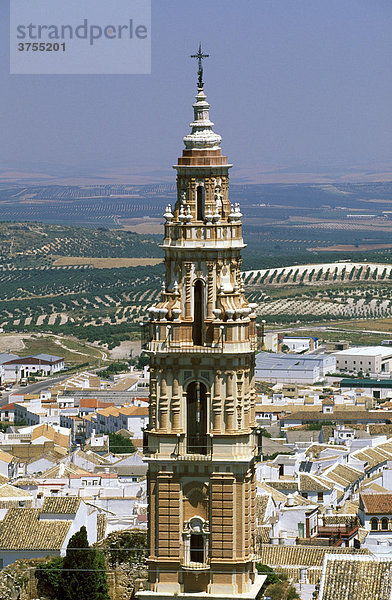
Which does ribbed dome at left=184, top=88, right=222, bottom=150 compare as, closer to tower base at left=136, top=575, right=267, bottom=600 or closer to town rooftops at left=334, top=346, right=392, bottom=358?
tower base at left=136, top=575, right=267, bottom=600

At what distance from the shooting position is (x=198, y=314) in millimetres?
30547

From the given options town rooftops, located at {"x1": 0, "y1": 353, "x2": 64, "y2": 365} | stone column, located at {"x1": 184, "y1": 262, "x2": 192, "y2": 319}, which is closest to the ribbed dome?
stone column, located at {"x1": 184, "y1": 262, "x2": 192, "y2": 319}

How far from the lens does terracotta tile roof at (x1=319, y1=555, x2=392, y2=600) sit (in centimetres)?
3553

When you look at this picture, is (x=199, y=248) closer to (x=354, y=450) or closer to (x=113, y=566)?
(x=113, y=566)

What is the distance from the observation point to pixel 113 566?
4019 centimetres

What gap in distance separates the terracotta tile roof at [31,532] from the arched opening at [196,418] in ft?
75.7

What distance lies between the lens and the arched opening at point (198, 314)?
99.9 ft

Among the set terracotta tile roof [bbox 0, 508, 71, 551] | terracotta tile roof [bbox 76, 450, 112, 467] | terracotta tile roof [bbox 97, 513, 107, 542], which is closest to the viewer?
terracotta tile roof [bbox 0, 508, 71, 551]

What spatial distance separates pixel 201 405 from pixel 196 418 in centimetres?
23

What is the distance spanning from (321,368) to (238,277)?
452 ft

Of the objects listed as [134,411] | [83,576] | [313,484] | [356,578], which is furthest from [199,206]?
[134,411]

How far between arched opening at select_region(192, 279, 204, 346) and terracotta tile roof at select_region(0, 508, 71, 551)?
2330 cm

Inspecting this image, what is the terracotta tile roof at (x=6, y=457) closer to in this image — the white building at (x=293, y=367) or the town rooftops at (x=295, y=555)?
the town rooftops at (x=295, y=555)

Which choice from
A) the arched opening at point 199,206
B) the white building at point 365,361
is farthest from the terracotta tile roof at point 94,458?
the white building at point 365,361
